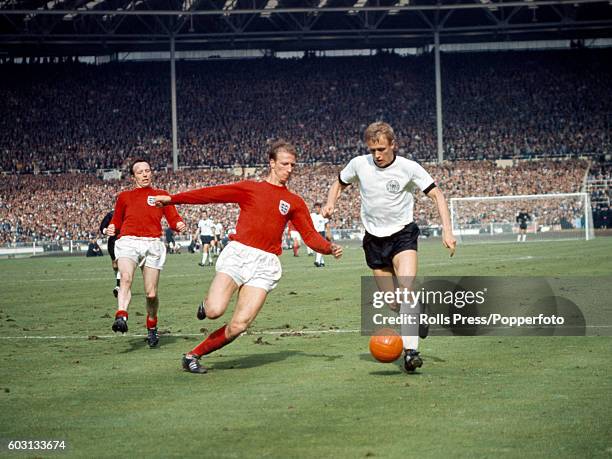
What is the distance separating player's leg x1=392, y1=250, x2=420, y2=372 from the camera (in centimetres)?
961

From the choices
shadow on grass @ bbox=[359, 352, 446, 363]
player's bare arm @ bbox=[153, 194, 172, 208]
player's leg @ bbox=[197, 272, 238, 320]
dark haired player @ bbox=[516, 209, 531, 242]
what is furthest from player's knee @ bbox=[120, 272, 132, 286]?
dark haired player @ bbox=[516, 209, 531, 242]

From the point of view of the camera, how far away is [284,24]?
69.9 metres

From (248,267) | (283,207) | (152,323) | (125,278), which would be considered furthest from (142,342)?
(283,207)

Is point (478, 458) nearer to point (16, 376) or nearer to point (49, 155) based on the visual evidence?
point (16, 376)

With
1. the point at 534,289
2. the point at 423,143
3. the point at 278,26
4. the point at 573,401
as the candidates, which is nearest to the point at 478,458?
the point at 573,401

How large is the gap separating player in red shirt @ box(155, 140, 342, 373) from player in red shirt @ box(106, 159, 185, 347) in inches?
107

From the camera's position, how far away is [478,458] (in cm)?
596

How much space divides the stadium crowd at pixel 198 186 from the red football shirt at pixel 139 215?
43.5 m

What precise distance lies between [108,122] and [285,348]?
58.3 m

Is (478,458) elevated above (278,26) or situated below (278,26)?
below

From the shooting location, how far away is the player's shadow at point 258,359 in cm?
1036

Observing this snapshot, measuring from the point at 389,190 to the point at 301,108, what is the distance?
195 feet

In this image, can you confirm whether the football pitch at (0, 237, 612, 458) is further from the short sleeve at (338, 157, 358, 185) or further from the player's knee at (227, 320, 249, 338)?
the short sleeve at (338, 157, 358, 185)

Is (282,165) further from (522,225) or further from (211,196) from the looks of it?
(522,225)
